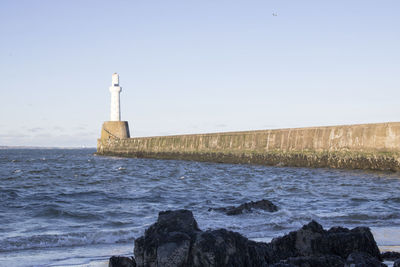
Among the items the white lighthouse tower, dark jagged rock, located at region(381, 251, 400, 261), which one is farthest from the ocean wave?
the white lighthouse tower

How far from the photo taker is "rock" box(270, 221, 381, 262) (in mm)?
4137

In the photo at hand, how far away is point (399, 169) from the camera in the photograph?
1694cm

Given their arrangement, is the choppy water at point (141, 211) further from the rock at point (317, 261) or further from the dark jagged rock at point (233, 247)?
the rock at point (317, 261)

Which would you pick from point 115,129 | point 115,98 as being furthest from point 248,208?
point 115,129

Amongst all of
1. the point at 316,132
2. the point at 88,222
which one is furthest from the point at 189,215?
the point at 316,132

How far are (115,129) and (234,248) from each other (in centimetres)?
3885

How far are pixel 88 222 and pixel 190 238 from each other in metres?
4.38

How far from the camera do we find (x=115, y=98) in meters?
40.3

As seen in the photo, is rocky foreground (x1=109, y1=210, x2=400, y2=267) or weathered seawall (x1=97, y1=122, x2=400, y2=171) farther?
weathered seawall (x1=97, y1=122, x2=400, y2=171)

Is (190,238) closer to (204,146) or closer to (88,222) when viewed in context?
(88,222)

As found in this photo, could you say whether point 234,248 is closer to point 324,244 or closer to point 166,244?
point 166,244

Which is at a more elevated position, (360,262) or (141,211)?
(360,262)

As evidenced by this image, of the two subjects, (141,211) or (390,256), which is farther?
(141,211)

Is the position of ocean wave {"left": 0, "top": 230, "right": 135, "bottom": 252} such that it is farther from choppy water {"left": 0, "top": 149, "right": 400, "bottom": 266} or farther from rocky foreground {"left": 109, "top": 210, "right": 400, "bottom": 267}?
rocky foreground {"left": 109, "top": 210, "right": 400, "bottom": 267}
